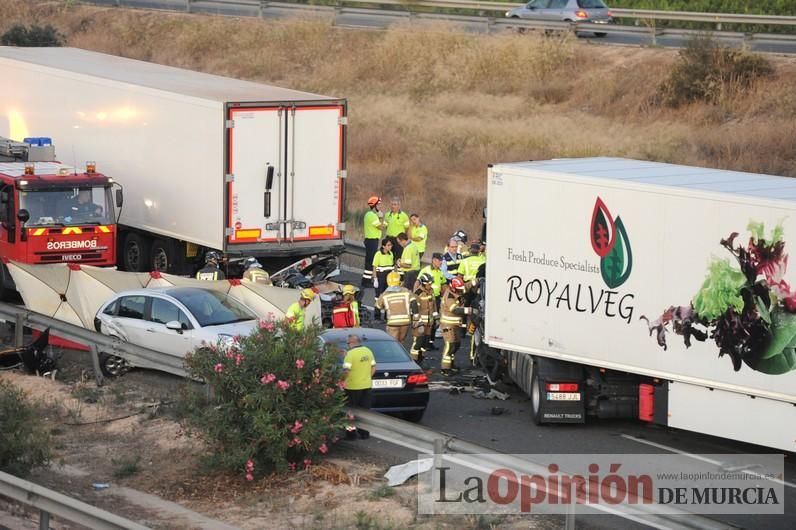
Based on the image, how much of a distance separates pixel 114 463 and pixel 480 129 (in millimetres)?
30941

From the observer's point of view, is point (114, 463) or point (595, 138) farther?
point (595, 138)

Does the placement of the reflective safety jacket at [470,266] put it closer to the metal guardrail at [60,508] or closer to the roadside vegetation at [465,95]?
the metal guardrail at [60,508]

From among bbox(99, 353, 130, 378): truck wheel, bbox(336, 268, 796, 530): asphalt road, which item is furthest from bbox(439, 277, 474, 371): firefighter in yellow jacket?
bbox(99, 353, 130, 378): truck wheel

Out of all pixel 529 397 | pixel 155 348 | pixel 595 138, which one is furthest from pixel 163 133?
pixel 595 138

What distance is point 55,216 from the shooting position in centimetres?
2283

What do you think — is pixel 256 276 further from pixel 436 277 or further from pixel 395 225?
pixel 395 225

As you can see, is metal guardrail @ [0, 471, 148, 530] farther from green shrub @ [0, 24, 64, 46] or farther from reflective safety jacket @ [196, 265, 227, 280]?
green shrub @ [0, 24, 64, 46]

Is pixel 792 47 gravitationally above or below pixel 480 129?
above

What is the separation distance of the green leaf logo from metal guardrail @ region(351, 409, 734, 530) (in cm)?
300

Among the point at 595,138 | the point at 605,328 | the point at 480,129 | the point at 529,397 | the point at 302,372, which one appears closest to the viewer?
the point at 302,372

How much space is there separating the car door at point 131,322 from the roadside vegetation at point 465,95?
1202 centimetres

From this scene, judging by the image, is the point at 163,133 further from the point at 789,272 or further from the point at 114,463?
the point at 789,272

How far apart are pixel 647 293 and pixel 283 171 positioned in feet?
30.1

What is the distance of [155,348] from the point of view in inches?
741
